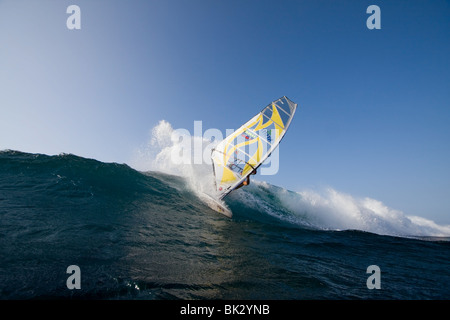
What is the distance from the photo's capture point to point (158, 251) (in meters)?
4.84

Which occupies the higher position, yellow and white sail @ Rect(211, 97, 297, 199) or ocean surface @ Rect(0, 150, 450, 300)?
yellow and white sail @ Rect(211, 97, 297, 199)

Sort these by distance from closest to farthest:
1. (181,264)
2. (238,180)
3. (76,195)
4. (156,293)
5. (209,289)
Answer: (156,293) < (209,289) < (181,264) < (76,195) < (238,180)

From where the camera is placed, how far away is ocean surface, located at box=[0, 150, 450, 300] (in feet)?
10.8

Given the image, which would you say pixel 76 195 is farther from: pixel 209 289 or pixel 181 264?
pixel 209 289

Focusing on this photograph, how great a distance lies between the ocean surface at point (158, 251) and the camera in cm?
330

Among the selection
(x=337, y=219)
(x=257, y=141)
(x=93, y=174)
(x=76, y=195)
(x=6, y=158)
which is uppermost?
(x=257, y=141)

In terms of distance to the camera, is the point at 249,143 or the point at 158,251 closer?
the point at 158,251

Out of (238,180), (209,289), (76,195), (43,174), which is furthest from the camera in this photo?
(238,180)

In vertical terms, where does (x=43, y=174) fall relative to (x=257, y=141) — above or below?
below

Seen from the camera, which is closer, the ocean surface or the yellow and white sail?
the ocean surface

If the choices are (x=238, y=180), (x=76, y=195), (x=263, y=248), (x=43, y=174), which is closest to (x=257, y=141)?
(x=238, y=180)

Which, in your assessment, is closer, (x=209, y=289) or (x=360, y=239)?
(x=209, y=289)
